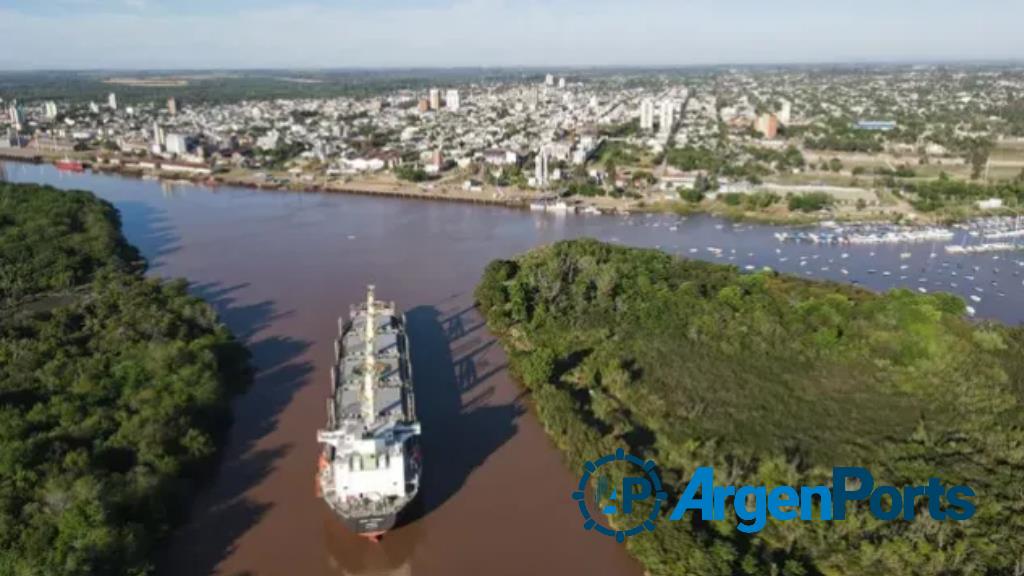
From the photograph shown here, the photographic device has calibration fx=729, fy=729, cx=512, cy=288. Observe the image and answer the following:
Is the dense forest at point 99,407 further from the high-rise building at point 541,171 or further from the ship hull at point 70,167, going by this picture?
the ship hull at point 70,167

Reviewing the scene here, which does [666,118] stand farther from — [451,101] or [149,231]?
[149,231]

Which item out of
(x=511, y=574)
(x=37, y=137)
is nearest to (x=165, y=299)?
(x=511, y=574)

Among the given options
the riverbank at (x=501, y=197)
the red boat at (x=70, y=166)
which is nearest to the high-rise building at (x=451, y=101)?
the riverbank at (x=501, y=197)

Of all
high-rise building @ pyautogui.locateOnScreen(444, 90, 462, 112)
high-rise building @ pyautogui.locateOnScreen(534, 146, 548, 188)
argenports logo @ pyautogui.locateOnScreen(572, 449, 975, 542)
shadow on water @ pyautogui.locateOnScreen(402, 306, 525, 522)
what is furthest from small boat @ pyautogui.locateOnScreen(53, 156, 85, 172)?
argenports logo @ pyautogui.locateOnScreen(572, 449, 975, 542)

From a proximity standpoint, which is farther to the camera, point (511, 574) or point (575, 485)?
point (575, 485)

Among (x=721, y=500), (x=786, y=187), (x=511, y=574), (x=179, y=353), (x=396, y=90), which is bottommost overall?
(x=511, y=574)

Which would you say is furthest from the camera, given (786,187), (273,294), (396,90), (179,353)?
(396,90)

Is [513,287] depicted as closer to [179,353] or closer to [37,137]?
[179,353]
